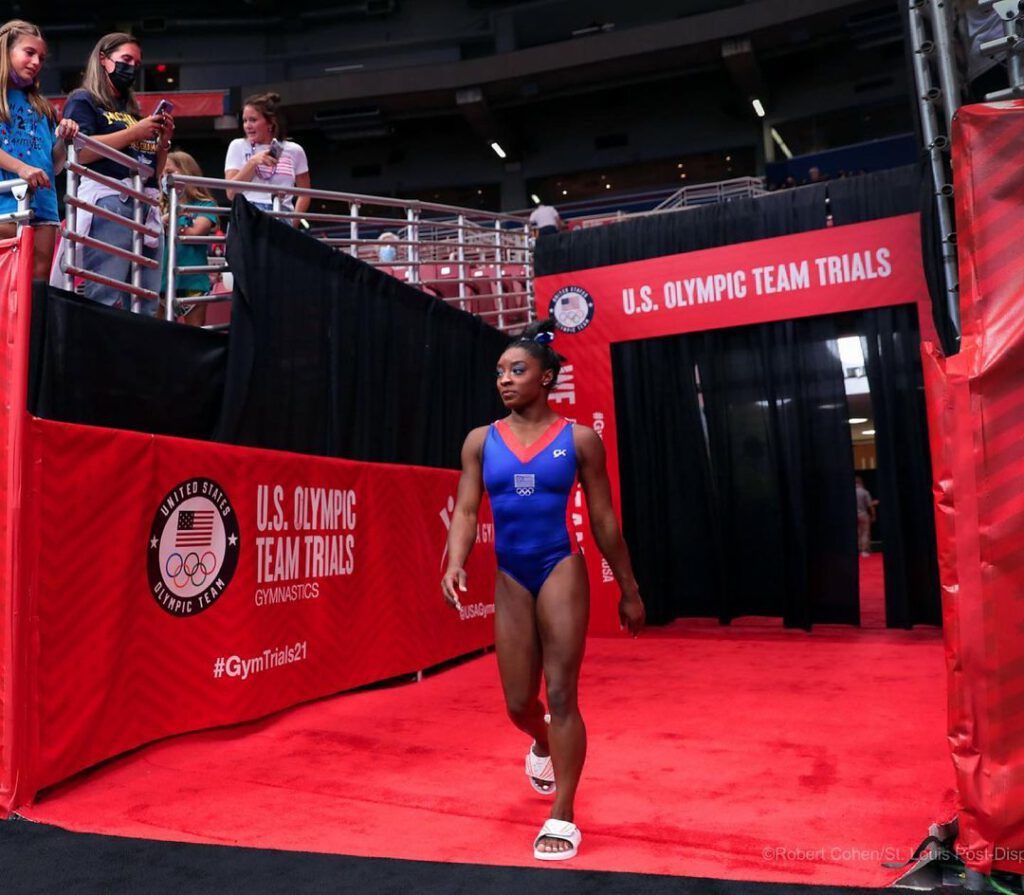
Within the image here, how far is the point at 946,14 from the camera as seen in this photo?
3.40m

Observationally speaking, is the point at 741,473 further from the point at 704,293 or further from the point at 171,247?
the point at 171,247

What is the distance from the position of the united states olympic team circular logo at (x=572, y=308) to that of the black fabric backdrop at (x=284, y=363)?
125cm

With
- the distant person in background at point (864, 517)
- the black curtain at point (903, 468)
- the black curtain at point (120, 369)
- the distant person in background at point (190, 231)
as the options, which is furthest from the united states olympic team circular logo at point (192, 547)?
the distant person in background at point (864, 517)

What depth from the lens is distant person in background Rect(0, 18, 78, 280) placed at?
11.4 ft

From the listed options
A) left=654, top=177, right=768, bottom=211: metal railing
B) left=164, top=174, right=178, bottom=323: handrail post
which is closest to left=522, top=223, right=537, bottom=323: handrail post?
left=164, top=174, right=178, bottom=323: handrail post

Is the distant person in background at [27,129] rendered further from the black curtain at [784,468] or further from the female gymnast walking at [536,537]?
the black curtain at [784,468]

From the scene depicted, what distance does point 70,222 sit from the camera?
4.30 meters

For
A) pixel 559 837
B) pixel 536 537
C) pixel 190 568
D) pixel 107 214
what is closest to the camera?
pixel 559 837

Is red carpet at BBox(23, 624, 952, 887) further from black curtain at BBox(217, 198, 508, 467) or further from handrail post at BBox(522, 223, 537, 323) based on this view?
handrail post at BBox(522, 223, 537, 323)

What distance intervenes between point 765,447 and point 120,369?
5.67m

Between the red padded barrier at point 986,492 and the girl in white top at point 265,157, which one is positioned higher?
the girl in white top at point 265,157

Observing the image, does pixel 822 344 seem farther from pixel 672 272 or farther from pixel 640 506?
pixel 640 506

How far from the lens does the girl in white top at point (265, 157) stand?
18.2 ft

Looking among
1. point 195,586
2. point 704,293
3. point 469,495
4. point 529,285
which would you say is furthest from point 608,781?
point 529,285
